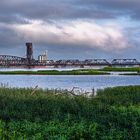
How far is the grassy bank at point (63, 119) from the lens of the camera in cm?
1892

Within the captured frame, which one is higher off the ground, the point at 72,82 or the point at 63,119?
the point at 63,119

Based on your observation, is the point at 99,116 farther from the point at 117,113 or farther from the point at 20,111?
the point at 20,111

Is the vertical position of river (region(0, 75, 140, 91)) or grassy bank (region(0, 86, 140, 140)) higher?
grassy bank (region(0, 86, 140, 140))

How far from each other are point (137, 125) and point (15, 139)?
6059mm

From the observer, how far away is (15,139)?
1714 centimetres

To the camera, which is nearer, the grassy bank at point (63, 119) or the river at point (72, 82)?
the grassy bank at point (63, 119)

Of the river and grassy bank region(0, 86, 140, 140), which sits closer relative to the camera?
grassy bank region(0, 86, 140, 140)

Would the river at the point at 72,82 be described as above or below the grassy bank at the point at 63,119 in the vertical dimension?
below

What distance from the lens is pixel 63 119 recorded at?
22234 millimetres

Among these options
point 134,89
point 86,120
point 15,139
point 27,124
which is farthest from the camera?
point 134,89

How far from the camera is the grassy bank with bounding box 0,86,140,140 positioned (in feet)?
62.1

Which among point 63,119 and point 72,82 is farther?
point 72,82

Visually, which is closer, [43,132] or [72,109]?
[43,132]

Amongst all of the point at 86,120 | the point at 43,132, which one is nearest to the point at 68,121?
the point at 86,120
